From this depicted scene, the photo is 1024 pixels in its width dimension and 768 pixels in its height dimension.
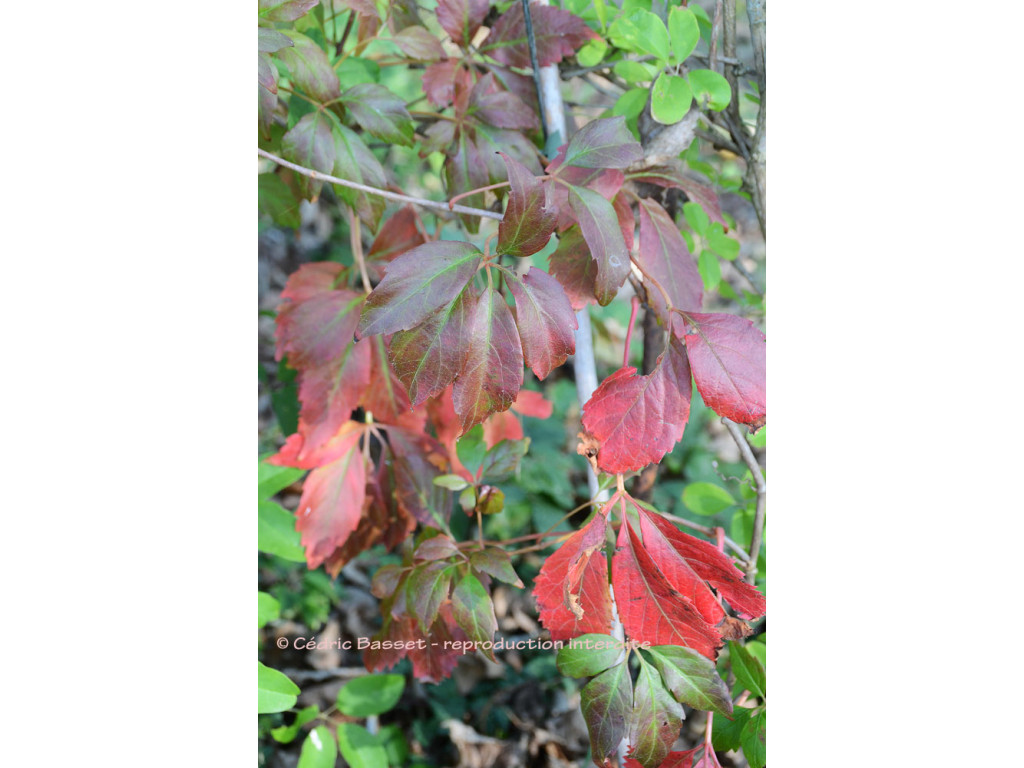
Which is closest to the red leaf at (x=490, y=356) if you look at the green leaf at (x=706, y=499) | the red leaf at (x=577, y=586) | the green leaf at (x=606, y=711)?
the red leaf at (x=577, y=586)

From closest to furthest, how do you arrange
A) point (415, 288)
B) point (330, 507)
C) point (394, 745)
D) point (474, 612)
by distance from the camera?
point (415, 288) → point (474, 612) → point (330, 507) → point (394, 745)

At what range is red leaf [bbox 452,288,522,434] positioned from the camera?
508 mm

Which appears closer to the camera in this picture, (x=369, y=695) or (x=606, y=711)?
(x=606, y=711)

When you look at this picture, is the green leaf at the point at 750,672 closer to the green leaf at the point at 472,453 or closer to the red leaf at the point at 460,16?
the green leaf at the point at 472,453

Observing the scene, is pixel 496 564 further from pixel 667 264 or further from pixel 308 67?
pixel 308 67

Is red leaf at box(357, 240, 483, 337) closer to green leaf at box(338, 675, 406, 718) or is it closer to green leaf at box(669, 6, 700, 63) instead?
green leaf at box(669, 6, 700, 63)

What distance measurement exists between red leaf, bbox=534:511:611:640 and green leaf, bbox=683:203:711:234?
0.35 m

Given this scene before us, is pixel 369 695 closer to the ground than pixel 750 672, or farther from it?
closer to the ground

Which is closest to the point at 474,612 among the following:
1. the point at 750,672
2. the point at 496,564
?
the point at 496,564

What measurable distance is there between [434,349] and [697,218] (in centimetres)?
39

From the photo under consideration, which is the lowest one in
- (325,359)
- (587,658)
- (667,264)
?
(587,658)

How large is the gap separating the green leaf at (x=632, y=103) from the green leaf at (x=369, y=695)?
2.11 feet

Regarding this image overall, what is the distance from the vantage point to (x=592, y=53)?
72 centimetres

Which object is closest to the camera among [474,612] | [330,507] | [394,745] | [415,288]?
[415,288]
